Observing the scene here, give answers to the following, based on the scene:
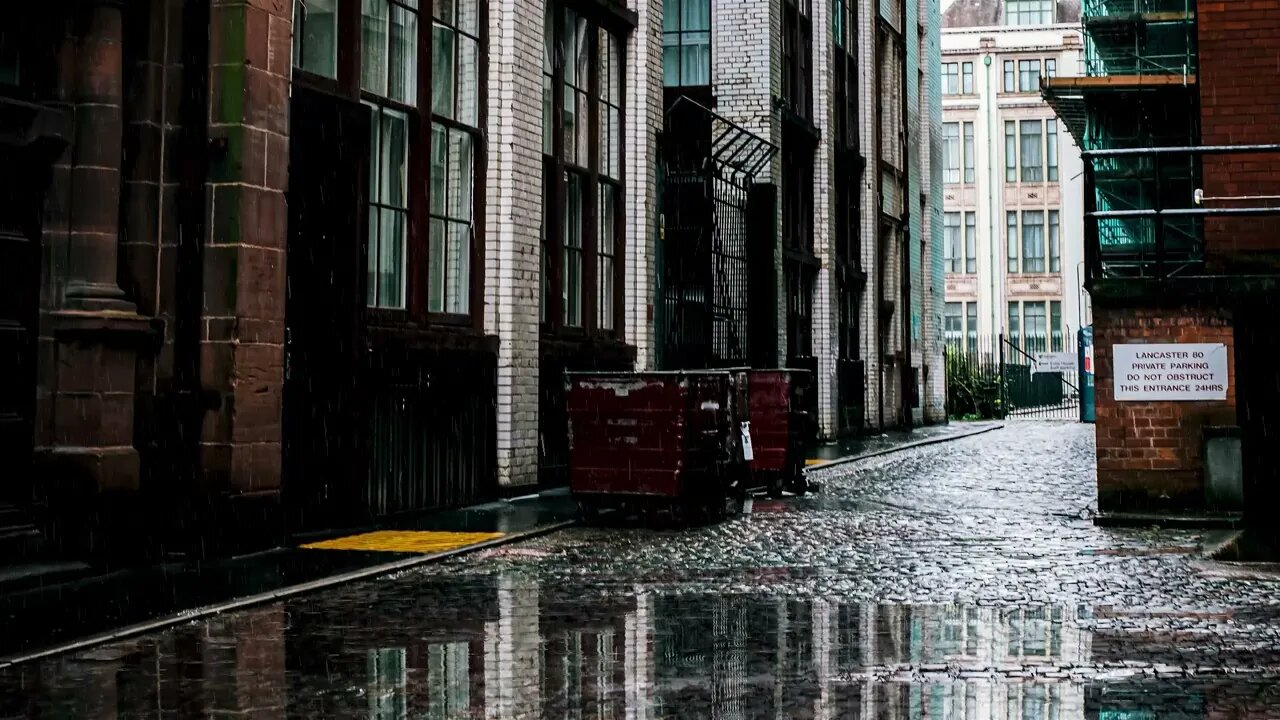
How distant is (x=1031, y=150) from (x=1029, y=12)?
7.93 meters

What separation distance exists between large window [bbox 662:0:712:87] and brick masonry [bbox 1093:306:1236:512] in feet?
52.6

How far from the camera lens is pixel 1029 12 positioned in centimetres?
7788

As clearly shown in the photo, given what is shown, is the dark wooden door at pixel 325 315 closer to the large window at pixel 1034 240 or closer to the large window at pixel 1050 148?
the large window at pixel 1034 240

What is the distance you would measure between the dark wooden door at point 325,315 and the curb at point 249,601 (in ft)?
5.78

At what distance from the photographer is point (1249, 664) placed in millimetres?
6598

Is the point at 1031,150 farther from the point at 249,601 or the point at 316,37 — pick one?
the point at 249,601

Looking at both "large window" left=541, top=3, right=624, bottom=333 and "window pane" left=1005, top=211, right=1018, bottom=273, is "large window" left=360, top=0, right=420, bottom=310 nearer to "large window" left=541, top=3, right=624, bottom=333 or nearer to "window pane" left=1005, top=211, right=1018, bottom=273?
"large window" left=541, top=3, right=624, bottom=333

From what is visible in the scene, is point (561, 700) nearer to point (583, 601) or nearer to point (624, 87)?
point (583, 601)

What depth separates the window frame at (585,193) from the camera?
1794 centimetres

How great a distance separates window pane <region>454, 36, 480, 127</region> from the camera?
1588 centimetres

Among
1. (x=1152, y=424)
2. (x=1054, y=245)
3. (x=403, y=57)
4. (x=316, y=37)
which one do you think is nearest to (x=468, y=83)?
(x=403, y=57)

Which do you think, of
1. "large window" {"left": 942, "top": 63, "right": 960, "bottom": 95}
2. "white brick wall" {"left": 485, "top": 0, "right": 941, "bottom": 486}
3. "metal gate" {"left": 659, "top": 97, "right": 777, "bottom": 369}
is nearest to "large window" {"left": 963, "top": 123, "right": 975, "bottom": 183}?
"large window" {"left": 942, "top": 63, "right": 960, "bottom": 95}

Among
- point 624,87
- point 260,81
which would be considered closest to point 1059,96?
point 624,87

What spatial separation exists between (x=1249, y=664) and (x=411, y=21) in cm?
1096
